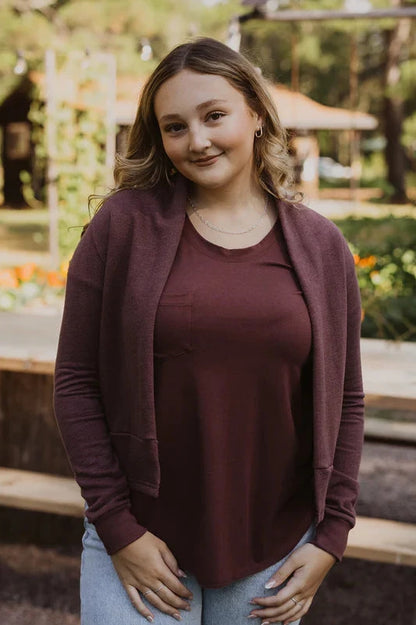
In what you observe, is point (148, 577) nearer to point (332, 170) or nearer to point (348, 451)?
point (348, 451)

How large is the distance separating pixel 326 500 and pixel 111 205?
74 cm

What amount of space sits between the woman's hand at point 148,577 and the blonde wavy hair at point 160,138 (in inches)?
27.8

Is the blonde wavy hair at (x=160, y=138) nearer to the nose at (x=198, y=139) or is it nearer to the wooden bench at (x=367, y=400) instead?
the nose at (x=198, y=139)

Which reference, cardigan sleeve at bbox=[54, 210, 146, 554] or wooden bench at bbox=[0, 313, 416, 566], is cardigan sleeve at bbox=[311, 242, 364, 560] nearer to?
cardigan sleeve at bbox=[54, 210, 146, 554]

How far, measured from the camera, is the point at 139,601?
168 cm

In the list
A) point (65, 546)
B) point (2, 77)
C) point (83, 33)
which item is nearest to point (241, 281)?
point (65, 546)

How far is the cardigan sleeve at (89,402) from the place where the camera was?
5.50 feet

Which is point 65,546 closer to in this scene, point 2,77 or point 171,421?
point 171,421

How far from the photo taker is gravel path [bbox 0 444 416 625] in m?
3.46

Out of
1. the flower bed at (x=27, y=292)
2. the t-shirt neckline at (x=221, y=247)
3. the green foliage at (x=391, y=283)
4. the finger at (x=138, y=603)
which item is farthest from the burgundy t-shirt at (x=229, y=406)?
the flower bed at (x=27, y=292)

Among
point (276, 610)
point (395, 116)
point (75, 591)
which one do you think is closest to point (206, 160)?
point (276, 610)

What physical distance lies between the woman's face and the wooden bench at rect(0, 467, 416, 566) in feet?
5.19

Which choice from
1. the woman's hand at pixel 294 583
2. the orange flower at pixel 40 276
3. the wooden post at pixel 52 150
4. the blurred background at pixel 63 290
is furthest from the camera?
the wooden post at pixel 52 150

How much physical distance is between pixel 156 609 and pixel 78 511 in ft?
5.00
